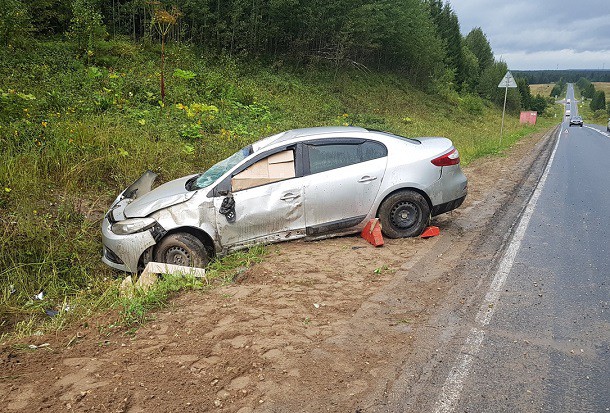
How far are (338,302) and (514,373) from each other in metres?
1.74

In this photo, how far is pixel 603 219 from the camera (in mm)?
7922

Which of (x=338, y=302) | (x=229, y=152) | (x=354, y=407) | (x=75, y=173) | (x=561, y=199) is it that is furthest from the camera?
(x=229, y=152)

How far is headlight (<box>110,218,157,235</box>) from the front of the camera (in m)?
6.10

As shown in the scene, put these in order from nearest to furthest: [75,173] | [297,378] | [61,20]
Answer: [297,378] < [75,173] < [61,20]

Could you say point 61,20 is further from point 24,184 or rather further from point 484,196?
point 484,196

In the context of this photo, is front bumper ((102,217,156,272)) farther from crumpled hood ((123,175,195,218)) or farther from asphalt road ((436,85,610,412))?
asphalt road ((436,85,610,412))

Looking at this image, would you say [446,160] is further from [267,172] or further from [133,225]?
[133,225]

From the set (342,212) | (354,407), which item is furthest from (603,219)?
(354,407)

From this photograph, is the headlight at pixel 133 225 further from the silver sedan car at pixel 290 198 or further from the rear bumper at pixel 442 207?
the rear bumper at pixel 442 207

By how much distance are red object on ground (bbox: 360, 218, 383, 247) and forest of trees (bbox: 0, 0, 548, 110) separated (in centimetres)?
894

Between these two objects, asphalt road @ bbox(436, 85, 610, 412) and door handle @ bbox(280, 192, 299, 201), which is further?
door handle @ bbox(280, 192, 299, 201)

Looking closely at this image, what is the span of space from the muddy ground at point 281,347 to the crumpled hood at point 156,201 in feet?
4.59

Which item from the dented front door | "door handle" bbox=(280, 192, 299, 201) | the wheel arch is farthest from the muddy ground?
the wheel arch

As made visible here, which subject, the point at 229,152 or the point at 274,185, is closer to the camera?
the point at 274,185
